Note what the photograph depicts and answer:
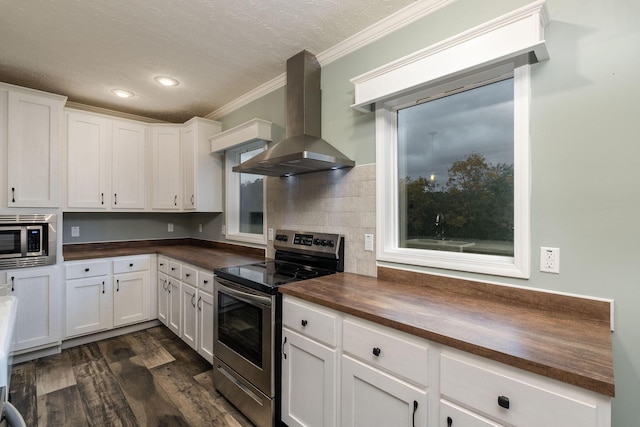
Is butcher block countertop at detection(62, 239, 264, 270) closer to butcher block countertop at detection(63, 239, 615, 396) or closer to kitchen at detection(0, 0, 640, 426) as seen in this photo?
butcher block countertop at detection(63, 239, 615, 396)

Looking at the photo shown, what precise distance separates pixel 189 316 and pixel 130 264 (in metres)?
1.02

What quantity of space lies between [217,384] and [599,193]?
250cm

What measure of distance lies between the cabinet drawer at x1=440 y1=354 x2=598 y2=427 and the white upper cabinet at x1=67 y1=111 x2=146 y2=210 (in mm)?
3592

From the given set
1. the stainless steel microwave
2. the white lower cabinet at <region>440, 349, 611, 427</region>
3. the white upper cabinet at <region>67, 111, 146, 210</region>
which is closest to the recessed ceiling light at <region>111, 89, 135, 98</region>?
the white upper cabinet at <region>67, 111, 146, 210</region>

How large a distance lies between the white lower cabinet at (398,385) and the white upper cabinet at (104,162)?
2.70m

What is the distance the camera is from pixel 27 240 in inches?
103

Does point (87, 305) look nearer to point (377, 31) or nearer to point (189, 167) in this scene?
point (189, 167)

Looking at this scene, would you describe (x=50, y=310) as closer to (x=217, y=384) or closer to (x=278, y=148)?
(x=217, y=384)

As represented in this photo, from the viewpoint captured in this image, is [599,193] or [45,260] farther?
[45,260]

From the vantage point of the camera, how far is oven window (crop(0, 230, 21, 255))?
8.33ft

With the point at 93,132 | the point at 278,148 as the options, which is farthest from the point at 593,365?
the point at 93,132

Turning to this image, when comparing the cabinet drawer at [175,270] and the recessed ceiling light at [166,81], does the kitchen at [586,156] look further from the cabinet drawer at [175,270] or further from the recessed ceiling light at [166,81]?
the cabinet drawer at [175,270]

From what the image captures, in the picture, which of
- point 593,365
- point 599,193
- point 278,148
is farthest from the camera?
point 278,148

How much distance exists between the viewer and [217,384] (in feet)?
7.33
